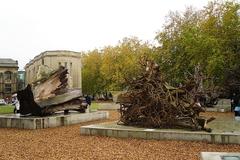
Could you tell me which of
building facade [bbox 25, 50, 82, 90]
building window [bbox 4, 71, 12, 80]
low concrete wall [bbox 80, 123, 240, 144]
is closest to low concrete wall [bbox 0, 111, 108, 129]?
low concrete wall [bbox 80, 123, 240, 144]

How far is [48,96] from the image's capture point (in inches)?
757

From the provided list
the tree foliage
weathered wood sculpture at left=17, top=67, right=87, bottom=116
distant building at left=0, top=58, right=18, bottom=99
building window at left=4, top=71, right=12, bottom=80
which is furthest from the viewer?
building window at left=4, top=71, right=12, bottom=80

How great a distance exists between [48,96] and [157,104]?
606 cm

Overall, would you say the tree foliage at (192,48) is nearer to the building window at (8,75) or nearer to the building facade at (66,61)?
the building facade at (66,61)

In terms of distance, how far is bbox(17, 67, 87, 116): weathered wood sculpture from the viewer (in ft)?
60.9

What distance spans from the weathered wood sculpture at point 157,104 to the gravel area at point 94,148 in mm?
2020

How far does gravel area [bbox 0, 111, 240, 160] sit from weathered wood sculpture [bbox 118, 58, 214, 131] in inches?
79.5

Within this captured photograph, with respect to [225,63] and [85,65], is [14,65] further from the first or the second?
[225,63]

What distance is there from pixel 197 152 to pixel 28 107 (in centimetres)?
995

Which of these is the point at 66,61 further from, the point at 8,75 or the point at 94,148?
the point at 94,148

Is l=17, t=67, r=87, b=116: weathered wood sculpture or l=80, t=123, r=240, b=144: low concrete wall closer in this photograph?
l=80, t=123, r=240, b=144: low concrete wall

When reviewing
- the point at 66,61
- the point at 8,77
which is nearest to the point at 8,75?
the point at 8,77

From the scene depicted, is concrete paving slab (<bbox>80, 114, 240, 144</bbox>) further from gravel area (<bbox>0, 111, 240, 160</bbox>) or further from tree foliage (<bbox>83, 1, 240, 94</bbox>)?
tree foliage (<bbox>83, 1, 240, 94</bbox>)

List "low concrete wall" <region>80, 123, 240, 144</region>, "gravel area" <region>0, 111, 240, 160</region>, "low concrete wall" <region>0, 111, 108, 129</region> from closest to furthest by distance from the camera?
"gravel area" <region>0, 111, 240, 160</region>
"low concrete wall" <region>80, 123, 240, 144</region>
"low concrete wall" <region>0, 111, 108, 129</region>
